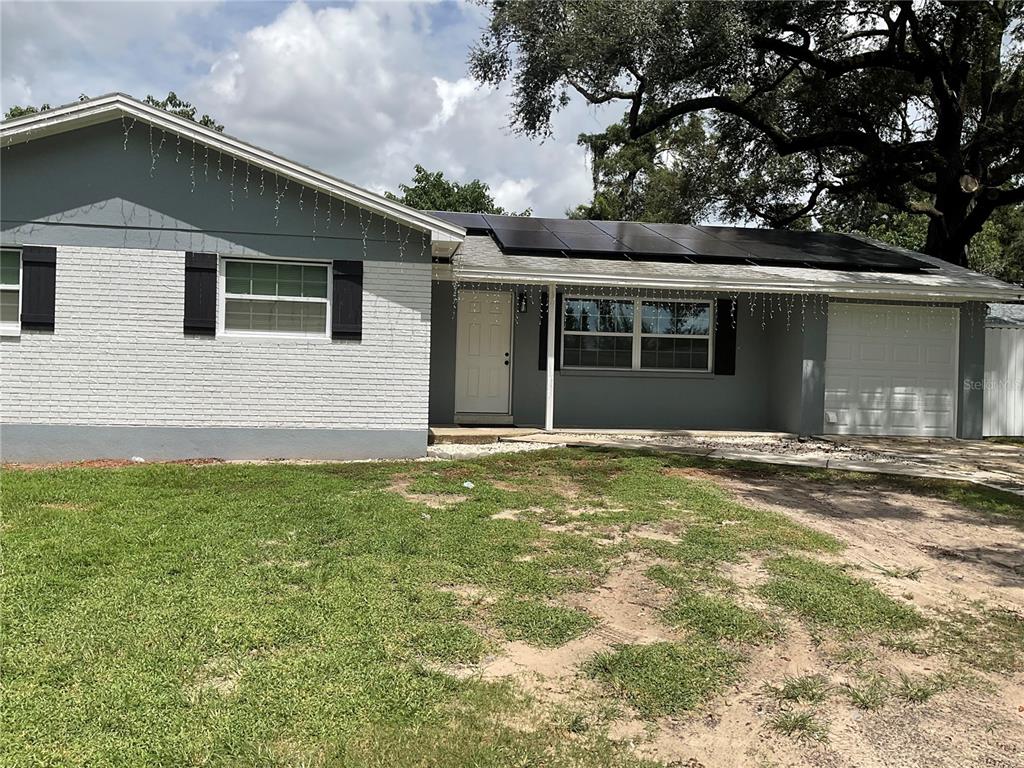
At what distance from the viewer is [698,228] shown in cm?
1461

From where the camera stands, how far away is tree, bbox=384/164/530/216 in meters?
38.2

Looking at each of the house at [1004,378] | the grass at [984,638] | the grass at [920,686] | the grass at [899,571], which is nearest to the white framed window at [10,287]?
the grass at [899,571]

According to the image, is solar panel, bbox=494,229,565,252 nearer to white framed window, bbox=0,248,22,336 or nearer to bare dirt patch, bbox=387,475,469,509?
bare dirt patch, bbox=387,475,469,509

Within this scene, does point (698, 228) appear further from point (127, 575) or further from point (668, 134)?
point (668, 134)

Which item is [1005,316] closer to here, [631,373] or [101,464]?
[631,373]

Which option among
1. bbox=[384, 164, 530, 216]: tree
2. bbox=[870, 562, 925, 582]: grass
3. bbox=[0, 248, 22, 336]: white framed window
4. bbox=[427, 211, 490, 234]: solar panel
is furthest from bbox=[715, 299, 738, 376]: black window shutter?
bbox=[384, 164, 530, 216]: tree

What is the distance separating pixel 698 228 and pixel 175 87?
2369 cm

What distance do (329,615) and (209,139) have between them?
22.2ft

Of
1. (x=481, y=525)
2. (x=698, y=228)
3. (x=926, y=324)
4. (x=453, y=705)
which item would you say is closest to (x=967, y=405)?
(x=926, y=324)

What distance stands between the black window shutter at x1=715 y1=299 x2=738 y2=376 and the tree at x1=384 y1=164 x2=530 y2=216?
26.9 meters

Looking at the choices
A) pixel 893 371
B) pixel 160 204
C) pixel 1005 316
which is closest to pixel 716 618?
pixel 160 204

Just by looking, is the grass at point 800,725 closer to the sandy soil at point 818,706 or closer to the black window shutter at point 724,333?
the sandy soil at point 818,706

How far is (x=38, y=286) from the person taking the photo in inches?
347

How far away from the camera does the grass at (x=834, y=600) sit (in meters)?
4.21
